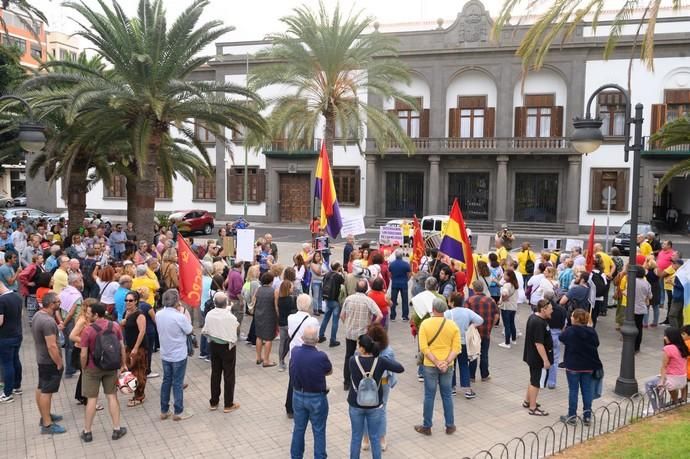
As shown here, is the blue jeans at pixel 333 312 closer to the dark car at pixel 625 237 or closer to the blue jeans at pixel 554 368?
the blue jeans at pixel 554 368

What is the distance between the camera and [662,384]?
7.71m

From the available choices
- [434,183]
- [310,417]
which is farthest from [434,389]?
[434,183]

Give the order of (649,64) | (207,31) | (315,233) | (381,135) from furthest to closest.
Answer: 1. (381,135)
2. (315,233)
3. (207,31)
4. (649,64)

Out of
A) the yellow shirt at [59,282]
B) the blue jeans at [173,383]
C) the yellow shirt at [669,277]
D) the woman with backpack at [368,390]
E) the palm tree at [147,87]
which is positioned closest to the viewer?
the woman with backpack at [368,390]

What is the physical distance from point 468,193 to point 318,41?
55.7ft

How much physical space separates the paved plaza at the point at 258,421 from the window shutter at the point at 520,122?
26809mm

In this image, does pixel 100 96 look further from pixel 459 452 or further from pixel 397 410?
pixel 459 452

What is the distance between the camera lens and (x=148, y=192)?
16641mm

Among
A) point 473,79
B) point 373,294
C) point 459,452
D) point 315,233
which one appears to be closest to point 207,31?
point 315,233

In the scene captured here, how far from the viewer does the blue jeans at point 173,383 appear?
7.41m

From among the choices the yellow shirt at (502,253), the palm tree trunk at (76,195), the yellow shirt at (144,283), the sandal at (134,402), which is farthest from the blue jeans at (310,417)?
the palm tree trunk at (76,195)

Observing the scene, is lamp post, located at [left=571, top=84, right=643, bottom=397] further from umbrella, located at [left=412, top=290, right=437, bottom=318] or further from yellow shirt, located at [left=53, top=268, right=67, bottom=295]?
yellow shirt, located at [left=53, top=268, right=67, bottom=295]

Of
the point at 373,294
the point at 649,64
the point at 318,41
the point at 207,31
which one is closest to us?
the point at 373,294

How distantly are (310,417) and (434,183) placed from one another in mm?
31012
